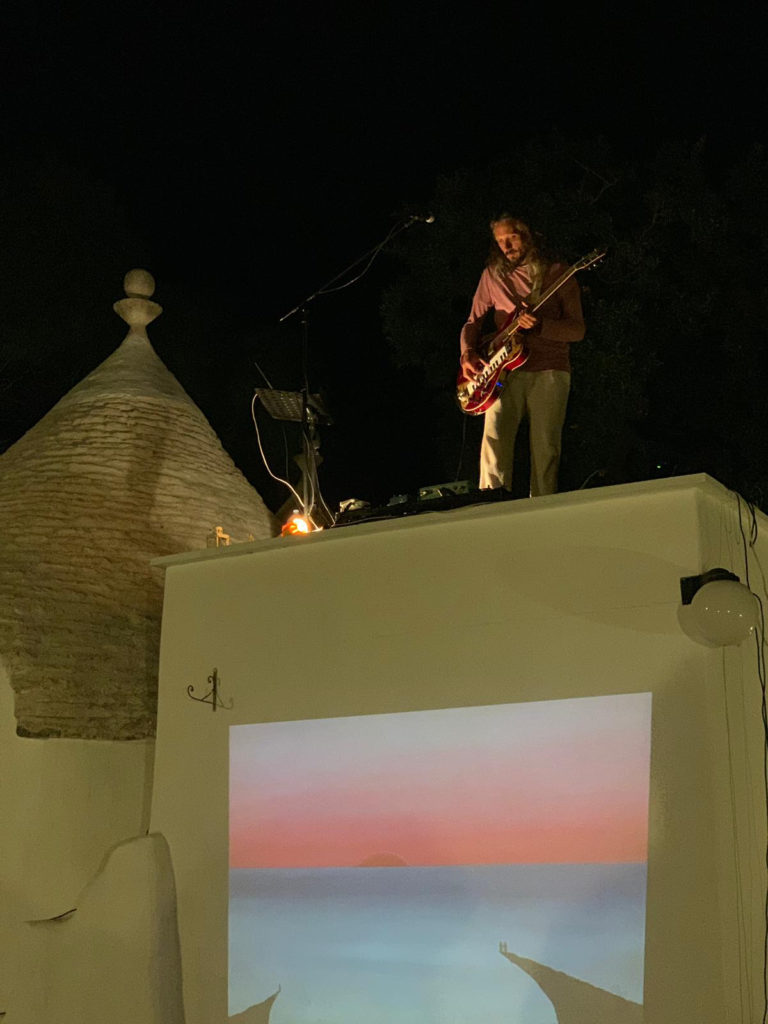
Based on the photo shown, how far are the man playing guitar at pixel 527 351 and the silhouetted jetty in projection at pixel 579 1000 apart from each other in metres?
2.87

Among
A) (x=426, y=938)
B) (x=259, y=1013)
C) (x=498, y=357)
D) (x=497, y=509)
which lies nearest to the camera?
(x=426, y=938)

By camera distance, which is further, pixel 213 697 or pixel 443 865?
pixel 213 697

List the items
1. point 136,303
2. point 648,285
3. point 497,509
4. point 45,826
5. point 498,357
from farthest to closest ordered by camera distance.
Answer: point 648,285
point 136,303
point 45,826
point 498,357
point 497,509

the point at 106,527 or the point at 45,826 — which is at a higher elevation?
the point at 106,527

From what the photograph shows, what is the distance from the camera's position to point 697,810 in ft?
17.1

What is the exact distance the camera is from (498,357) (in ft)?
23.3

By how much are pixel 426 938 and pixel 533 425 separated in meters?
3.14

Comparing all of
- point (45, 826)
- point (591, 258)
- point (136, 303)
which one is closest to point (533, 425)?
point (591, 258)

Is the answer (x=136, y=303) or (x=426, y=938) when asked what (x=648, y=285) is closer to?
(x=136, y=303)

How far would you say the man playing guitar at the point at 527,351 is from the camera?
23.3 ft

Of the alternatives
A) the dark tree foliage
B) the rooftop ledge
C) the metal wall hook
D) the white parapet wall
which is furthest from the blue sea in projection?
the dark tree foliage

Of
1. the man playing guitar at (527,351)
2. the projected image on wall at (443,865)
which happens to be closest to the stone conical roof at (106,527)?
the projected image on wall at (443,865)

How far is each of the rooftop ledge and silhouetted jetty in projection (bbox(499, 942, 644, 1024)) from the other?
2191 mm

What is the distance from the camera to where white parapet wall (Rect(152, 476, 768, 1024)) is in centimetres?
519
